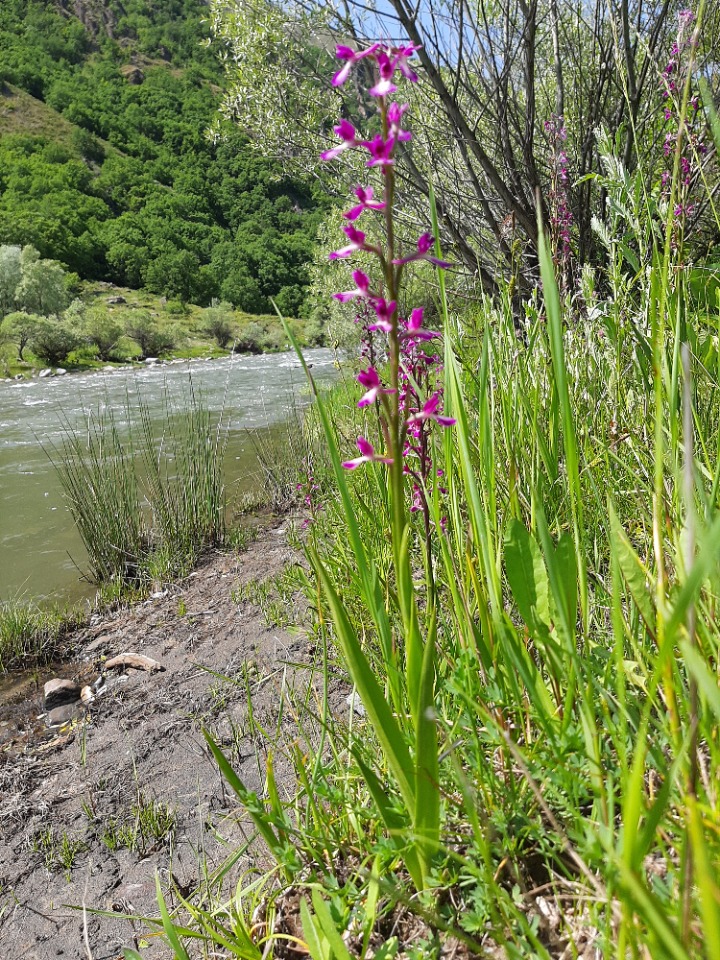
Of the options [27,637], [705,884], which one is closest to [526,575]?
[705,884]

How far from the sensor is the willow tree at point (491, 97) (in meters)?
3.43

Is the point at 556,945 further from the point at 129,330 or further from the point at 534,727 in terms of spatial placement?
the point at 129,330

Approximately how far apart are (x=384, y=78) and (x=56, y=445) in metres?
9.73

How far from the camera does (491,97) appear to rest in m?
3.72

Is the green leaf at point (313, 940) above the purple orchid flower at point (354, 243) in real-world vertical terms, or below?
below

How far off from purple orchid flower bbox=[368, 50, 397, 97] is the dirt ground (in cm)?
91

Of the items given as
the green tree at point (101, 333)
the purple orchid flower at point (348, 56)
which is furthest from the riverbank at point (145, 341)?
the purple orchid flower at point (348, 56)

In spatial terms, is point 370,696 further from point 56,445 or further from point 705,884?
point 56,445

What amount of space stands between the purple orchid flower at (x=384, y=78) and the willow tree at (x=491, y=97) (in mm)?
2615

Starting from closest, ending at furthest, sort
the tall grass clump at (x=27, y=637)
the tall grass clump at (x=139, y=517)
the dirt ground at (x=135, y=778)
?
the dirt ground at (x=135, y=778)
the tall grass clump at (x=27, y=637)
the tall grass clump at (x=139, y=517)

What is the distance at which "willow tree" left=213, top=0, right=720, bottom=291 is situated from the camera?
3.43 m

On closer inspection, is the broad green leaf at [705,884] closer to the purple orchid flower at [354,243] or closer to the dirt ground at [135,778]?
the purple orchid flower at [354,243]

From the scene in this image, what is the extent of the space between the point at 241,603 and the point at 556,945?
288 cm

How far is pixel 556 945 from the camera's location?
2.27ft
